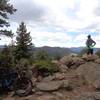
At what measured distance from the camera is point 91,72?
19203 mm

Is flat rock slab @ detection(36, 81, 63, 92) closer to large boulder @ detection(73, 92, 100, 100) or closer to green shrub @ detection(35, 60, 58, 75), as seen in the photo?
large boulder @ detection(73, 92, 100, 100)

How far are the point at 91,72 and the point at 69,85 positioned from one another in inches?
77.1

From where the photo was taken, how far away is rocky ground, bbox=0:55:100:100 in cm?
1655

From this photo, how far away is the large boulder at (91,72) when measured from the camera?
18.3 m

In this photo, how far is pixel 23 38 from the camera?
34188 millimetres

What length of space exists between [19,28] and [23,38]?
1596 mm

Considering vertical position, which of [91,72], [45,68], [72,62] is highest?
[72,62]

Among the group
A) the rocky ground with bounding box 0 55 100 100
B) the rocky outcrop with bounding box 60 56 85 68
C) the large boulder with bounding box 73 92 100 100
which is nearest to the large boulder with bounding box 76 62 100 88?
the rocky ground with bounding box 0 55 100 100

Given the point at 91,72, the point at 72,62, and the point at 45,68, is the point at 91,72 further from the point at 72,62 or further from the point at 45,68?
the point at 72,62

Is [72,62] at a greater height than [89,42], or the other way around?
[89,42]

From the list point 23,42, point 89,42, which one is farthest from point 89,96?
point 23,42

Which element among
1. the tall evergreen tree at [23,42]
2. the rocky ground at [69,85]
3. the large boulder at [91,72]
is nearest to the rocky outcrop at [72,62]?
the rocky ground at [69,85]

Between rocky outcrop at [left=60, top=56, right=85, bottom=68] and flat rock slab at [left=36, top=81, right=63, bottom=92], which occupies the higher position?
rocky outcrop at [left=60, top=56, right=85, bottom=68]

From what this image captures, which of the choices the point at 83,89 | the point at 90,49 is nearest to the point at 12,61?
the point at 83,89
